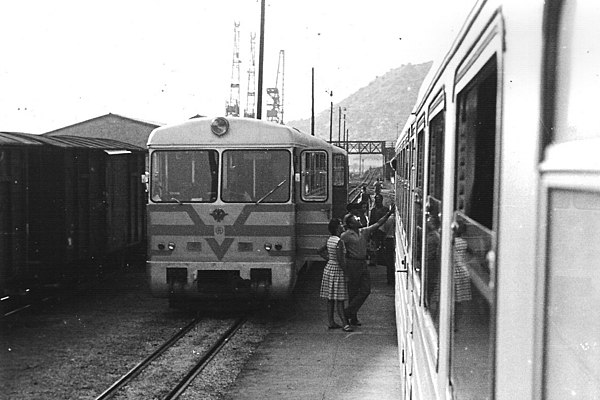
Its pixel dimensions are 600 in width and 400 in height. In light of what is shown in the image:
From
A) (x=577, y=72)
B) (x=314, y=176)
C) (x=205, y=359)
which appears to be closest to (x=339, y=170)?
(x=314, y=176)

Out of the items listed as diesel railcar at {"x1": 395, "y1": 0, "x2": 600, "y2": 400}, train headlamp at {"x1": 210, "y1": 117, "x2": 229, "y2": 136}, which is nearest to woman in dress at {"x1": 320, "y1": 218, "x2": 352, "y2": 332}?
train headlamp at {"x1": 210, "y1": 117, "x2": 229, "y2": 136}

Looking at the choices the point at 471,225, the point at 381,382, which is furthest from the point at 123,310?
the point at 471,225

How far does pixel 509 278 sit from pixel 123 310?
11.1 m

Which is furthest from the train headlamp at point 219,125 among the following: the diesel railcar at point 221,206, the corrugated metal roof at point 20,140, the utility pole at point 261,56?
the utility pole at point 261,56

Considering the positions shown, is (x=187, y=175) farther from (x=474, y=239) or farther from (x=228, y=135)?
(x=474, y=239)

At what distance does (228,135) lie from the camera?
35.2ft

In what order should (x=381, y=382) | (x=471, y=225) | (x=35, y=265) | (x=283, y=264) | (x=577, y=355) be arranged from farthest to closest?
(x=35, y=265)
(x=283, y=264)
(x=381, y=382)
(x=471, y=225)
(x=577, y=355)

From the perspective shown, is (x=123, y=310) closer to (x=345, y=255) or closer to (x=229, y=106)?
(x=345, y=255)

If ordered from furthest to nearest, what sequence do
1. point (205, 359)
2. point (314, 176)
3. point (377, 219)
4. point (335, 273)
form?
point (377, 219), point (314, 176), point (335, 273), point (205, 359)

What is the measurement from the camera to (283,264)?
10.7m

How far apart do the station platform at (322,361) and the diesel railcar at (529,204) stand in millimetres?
5769

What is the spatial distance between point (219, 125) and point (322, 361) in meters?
3.50

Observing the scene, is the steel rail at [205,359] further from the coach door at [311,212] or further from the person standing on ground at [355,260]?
the person standing on ground at [355,260]

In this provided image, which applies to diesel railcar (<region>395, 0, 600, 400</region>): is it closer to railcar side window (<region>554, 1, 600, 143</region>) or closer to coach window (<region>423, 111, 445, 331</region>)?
railcar side window (<region>554, 1, 600, 143</region>)
